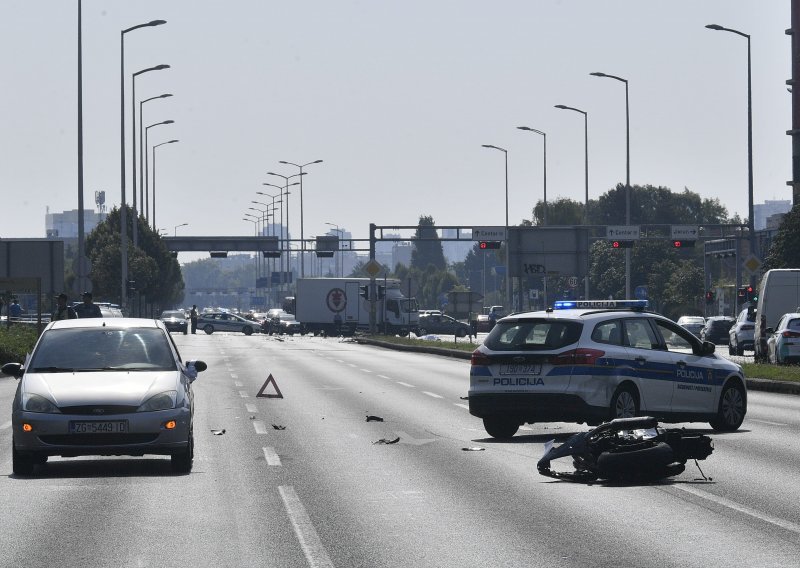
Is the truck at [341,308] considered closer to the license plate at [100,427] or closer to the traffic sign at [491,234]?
the traffic sign at [491,234]

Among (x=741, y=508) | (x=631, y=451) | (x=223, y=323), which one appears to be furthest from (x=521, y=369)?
(x=223, y=323)

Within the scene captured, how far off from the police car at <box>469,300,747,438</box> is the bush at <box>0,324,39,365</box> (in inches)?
812

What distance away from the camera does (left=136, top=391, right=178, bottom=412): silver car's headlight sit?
44.6ft

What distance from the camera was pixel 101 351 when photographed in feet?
48.5

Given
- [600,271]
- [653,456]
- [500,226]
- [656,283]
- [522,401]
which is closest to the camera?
[653,456]

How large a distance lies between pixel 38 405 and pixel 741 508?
6.17 metres

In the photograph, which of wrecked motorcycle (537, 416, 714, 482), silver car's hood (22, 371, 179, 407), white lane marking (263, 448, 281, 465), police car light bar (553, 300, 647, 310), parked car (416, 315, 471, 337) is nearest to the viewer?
wrecked motorcycle (537, 416, 714, 482)

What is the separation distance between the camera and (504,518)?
10.9 m

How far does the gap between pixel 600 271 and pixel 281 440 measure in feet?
347

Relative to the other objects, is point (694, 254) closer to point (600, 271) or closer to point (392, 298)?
point (600, 271)

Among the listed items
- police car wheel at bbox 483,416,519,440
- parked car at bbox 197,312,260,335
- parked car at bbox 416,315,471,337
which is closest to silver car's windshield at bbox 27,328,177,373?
police car wheel at bbox 483,416,519,440

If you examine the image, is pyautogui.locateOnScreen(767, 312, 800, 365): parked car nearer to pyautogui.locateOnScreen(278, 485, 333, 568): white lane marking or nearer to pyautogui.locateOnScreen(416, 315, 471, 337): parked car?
pyautogui.locateOnScreen(278, 485, 333, 568): white lane marking

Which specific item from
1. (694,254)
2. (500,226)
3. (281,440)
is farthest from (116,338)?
(694,254)

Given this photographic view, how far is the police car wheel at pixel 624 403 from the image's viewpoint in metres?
17.3
